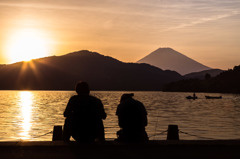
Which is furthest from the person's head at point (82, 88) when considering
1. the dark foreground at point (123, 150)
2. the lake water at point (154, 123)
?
the lake water at point (154, 123)

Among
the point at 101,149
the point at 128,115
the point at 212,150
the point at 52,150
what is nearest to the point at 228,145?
the point at 212,150

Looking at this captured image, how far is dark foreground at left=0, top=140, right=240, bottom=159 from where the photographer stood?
1089 cm

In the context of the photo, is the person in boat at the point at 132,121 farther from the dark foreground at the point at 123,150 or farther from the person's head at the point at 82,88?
the person's head at the point at 82,88

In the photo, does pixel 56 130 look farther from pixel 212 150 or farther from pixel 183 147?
pixel 212 150

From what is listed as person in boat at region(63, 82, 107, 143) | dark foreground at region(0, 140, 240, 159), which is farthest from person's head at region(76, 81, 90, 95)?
dark foreground at region(0, 140, 240, 159)

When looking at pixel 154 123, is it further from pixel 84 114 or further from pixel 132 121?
pixel 84 114

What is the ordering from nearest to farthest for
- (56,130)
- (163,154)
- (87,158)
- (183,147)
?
(87,158) < (163,154) < (183,147) < (56,130)

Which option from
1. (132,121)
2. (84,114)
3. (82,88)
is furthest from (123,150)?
(82,88)

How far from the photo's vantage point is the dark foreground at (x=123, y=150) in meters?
10.9

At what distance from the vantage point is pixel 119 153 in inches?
445

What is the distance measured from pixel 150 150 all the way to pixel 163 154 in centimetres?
63

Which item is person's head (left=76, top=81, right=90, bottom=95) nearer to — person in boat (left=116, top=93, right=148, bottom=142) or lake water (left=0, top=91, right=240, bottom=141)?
Result: person in boat (left=116, top=93, right=148, bottom=142)

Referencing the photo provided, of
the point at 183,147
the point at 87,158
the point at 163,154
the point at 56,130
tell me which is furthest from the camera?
the point at 56,130

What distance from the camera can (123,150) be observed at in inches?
463
